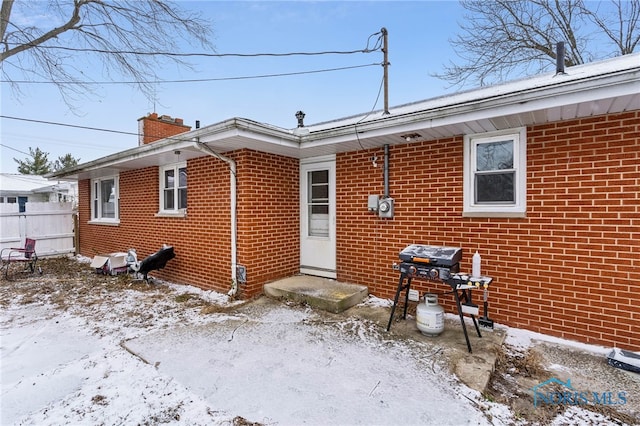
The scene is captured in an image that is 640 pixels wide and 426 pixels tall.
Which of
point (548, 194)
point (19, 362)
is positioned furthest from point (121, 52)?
point (548, 194)

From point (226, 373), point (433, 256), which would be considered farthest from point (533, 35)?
point (226, 373)

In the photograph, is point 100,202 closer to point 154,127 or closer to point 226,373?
point 154,127

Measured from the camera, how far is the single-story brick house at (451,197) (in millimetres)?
3420

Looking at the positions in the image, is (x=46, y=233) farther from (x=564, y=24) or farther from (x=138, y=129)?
(x=564, y=24)

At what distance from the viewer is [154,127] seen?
356 inches

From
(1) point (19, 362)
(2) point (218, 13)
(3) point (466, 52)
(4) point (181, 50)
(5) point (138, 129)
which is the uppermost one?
(3) point (466, 52)

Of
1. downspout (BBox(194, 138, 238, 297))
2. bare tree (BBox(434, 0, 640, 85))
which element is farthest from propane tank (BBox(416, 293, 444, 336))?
bare tree (BBox(434, 0, 640, 85))

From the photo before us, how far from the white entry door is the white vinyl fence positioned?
949cm

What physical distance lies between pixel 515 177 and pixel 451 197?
2.71 ft

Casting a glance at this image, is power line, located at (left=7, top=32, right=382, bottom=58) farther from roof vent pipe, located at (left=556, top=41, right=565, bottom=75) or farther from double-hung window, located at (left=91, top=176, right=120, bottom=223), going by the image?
roof vent pipe, located at (left=556, top=41, right=565, bottom=75)

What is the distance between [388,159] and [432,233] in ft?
4.54

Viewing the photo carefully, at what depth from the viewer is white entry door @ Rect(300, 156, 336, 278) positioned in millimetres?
5871

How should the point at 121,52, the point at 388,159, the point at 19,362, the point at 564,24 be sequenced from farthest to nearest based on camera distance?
the point at 564,24 < the point at 121,52 < the point at 388,159 < the point at 19,362

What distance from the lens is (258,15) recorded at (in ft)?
23.0
